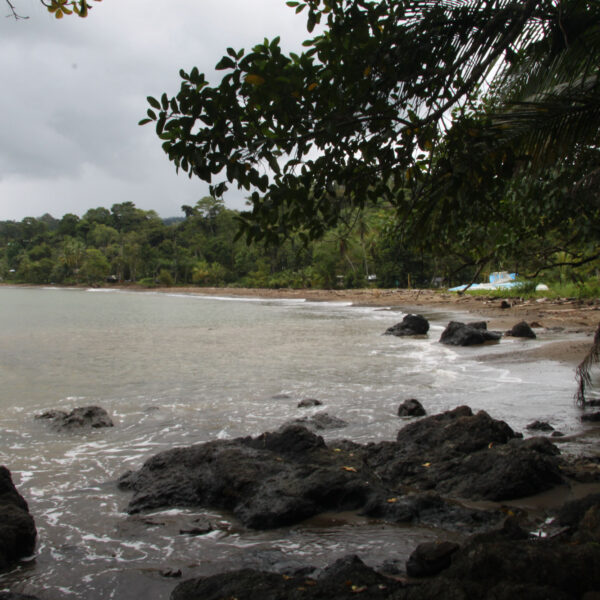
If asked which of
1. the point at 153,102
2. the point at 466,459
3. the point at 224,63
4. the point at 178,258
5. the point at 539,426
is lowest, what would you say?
A: the point at 539,426

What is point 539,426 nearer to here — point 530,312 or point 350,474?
point 350,474

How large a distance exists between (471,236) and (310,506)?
424 centimetres

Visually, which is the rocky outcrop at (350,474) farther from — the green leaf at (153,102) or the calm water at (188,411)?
the green leaf at (153,102)

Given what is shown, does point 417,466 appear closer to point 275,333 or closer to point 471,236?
point 471,236

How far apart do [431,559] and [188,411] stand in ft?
18.6

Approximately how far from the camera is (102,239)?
108 metres

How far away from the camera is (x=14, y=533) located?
3285 mm

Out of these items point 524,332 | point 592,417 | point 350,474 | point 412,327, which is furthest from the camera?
point 412,327

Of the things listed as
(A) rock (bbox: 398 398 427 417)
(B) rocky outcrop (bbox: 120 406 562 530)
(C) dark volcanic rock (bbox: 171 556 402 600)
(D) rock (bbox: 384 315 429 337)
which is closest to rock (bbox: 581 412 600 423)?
(B) rocky outcrop (bbox: 120 406 562 530)

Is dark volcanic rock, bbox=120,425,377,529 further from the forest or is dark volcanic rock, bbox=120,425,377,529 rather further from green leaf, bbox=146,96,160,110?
the forest

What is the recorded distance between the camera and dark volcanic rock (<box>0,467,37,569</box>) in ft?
10.6

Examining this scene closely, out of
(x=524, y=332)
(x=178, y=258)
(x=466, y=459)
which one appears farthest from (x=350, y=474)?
(x=178, y=258)

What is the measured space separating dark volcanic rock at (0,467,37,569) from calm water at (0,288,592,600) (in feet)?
0.33

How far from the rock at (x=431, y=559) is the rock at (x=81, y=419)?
521 centimetres
